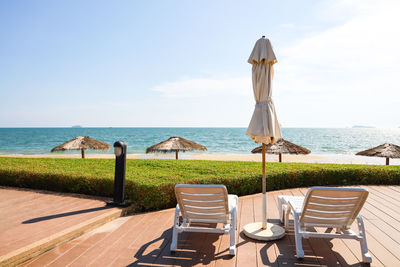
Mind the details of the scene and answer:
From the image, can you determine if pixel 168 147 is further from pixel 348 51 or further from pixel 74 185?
pixel 348 51

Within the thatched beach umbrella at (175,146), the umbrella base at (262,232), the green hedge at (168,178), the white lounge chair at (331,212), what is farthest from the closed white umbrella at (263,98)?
the thatched beach umbrella at (175,146)

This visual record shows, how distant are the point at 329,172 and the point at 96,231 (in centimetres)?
586

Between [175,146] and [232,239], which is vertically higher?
[175,146]

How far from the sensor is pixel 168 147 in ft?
40.3

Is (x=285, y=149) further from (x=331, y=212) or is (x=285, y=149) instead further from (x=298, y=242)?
(x=298, y=242)

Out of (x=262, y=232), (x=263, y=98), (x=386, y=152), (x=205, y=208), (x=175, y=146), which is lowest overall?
(x=262, y=232)

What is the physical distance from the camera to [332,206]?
9.45ft

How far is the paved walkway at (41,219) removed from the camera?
290 cm

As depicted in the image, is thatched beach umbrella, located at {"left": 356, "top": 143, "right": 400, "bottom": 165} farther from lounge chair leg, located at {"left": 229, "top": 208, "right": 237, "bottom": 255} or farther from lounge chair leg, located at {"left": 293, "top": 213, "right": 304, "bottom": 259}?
lounge chair leg, located at {"left": 229, "top": 208, "right": 237, "bottom": 255}

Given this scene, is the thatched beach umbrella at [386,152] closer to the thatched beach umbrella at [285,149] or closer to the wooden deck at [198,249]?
the thatched beach umbrella at [285,149]

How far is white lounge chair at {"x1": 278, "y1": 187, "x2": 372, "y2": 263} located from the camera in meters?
2.79

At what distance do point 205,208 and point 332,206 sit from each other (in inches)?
57.2

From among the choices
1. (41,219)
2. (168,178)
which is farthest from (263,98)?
(41,219)

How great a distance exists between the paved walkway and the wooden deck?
0.13 metres
